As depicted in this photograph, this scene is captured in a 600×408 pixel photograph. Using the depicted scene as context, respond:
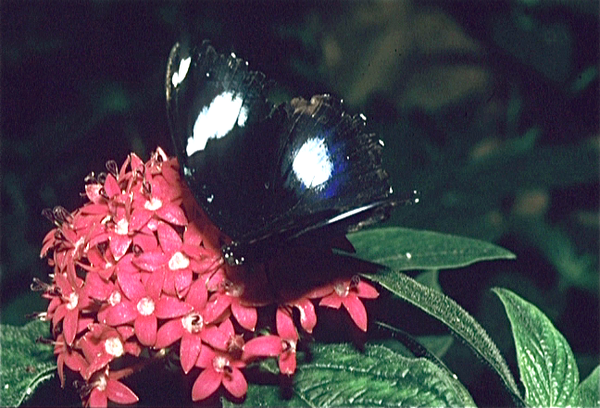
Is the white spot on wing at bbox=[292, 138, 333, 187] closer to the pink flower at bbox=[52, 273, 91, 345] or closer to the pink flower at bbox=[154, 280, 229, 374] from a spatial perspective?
the pink flower at bbox=[154, 280, 229, 374]

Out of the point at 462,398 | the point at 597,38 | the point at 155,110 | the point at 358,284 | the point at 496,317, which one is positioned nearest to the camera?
the point at 462,398

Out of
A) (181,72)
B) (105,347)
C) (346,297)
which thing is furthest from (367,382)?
(181,72)

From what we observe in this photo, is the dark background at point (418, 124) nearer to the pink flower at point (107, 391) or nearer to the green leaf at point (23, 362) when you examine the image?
the green leaf at point (23, 362)

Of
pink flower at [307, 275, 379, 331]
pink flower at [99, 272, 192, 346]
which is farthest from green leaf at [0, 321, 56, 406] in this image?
pink flower at [307, 275, 379, 331]

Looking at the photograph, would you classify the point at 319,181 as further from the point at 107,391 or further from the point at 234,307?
the point at 107,391

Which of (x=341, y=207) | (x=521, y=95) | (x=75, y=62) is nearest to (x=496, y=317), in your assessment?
(x=521, y=95)

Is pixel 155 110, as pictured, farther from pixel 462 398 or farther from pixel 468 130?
pixel 462 398

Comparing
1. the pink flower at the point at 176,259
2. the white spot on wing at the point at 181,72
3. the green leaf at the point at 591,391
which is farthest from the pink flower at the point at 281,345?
the green leaf at the point at 591,391
